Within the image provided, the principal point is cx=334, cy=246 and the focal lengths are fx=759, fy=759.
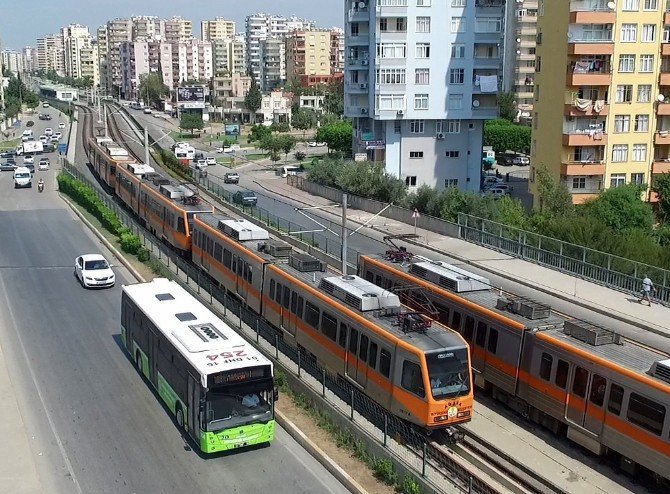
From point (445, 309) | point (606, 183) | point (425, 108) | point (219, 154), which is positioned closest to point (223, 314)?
point (445, 309)

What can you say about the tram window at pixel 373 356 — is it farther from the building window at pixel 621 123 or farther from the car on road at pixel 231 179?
the car on road at pixel 231 179

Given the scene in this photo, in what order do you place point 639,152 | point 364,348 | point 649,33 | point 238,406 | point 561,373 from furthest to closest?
point 639,152, point 649,33, point 364,348, point 561,373, point 238,406

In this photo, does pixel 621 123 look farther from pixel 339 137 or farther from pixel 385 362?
pixel 339 137

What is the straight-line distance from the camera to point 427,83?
6500 cm

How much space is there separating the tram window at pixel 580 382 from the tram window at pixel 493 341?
288cm

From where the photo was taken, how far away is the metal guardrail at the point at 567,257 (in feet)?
108

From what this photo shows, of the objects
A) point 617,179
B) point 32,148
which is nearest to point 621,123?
point 617,179

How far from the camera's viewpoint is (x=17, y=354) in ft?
78.4

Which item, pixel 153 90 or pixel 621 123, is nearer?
pixel 621 123

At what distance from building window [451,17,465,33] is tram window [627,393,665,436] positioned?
53414 millimetres

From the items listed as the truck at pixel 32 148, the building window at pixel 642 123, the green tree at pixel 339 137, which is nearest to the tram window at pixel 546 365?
the building window at pixel 642 123

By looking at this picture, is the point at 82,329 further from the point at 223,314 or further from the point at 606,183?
Result: the point at 606,183

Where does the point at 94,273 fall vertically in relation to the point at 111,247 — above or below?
above

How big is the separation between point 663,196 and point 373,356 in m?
38.6
